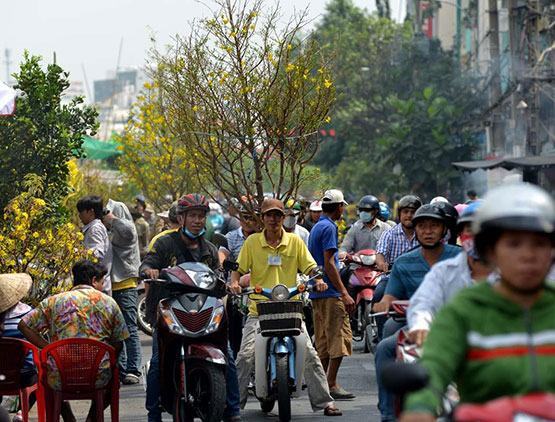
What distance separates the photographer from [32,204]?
13008mm

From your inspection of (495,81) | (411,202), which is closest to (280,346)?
(411,202)

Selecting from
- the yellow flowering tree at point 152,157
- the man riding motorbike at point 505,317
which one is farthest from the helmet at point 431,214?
the yellow flowering tree at point 152,157

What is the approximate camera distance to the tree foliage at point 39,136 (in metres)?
14.0

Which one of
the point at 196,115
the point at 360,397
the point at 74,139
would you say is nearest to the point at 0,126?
the point at 74,139

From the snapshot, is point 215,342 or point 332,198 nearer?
point 215,342

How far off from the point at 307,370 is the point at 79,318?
92.5 inches

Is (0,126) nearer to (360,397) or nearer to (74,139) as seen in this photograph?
(74,139)

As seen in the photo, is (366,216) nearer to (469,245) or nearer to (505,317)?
(469,245)

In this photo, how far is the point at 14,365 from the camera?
9156mm

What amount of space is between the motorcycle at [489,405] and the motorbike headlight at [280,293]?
6.60m

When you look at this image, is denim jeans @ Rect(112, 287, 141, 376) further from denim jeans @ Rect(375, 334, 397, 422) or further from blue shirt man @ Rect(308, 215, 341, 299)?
denim jeans @ Rect(375, 334, 397, 422)

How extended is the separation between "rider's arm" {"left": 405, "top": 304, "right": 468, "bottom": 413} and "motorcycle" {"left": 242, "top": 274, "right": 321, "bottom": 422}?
629 centimetres

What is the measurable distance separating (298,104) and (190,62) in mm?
1265

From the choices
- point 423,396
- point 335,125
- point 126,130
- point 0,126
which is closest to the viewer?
point 423,396
